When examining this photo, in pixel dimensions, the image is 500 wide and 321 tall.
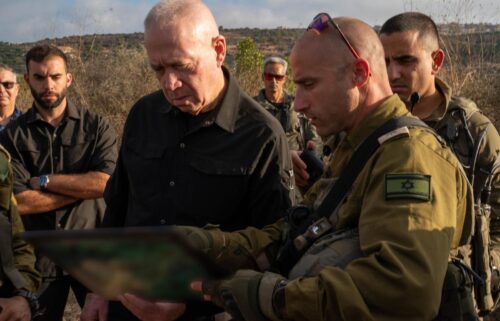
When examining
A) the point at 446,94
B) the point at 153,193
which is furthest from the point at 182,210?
the point at 446,94

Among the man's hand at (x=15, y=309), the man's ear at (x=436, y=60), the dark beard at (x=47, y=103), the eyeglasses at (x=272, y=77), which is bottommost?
the man's hand at (x=15, y=309)

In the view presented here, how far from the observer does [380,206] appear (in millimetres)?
1606

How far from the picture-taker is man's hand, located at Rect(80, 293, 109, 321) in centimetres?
280

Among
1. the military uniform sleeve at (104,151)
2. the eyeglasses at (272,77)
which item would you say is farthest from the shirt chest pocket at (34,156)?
the eyeglasses at (272,77)

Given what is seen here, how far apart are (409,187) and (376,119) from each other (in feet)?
1.24

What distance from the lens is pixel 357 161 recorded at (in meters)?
1.80

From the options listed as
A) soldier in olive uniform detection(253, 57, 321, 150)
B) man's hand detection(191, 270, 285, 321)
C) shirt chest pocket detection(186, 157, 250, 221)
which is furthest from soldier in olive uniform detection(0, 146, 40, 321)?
soldier in olive uniform detection(253, 57, 321, 150)

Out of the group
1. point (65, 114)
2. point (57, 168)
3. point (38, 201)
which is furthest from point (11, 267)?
point (65, 114)

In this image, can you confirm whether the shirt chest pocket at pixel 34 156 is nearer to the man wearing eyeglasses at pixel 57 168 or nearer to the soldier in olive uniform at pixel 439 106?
the man wearing eyeglasses at pixel 57 168

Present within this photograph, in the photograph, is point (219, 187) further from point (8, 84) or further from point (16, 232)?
point (8, 84)

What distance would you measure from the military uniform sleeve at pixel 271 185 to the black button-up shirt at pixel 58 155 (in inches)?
81.5

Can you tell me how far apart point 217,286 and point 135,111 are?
4.64 ft

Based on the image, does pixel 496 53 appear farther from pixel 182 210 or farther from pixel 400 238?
pixel 400 238

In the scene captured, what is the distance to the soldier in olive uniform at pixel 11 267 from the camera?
3.01 meters
